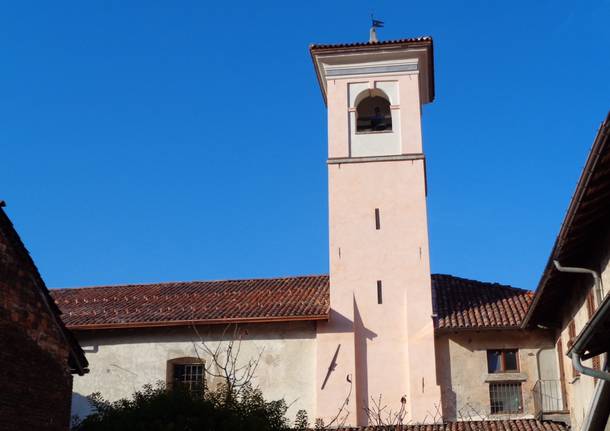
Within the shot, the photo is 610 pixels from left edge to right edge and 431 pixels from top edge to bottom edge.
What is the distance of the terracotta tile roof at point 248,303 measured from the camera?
2602 cm

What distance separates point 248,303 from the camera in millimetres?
27703

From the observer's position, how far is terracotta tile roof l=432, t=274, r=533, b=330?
1004 inches

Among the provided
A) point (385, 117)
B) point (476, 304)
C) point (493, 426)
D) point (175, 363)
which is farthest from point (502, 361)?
point (175, 363)

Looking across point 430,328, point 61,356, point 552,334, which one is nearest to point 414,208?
point 430,328

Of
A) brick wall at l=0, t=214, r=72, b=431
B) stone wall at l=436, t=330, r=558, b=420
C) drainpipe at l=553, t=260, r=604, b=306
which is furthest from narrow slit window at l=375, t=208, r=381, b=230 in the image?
brick wall at l=0, t=214, r=72, b=431

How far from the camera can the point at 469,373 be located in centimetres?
2544

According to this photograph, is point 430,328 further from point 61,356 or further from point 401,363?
point 61,356

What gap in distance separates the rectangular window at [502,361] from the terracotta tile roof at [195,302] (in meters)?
5.01

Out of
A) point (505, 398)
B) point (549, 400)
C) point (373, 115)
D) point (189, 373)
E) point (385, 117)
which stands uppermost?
point (373, 115)

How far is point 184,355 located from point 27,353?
38.6 ft

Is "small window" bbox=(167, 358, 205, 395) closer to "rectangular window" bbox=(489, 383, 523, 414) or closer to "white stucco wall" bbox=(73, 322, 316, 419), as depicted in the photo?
"white stucco wall" bbox=(73, 322, 316, 419)

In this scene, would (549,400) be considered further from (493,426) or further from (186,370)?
(186,370)

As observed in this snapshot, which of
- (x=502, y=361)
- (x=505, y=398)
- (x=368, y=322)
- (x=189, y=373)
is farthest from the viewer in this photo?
(x=189, y=373)

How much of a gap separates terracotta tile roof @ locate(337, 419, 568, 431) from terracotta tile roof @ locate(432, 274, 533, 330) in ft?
8.78
